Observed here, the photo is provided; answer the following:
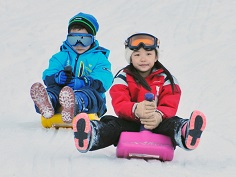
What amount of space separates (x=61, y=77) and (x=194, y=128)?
6.93 ft

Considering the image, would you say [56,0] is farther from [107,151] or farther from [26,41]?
[107,151]

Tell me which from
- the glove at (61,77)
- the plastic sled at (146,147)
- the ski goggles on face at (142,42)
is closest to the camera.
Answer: the plastic sled at (146,147)

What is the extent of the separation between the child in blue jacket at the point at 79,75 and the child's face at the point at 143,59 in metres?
0.87

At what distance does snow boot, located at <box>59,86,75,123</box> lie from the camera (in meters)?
4.60

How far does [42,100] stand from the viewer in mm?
4855

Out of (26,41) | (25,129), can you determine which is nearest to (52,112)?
(25,129)

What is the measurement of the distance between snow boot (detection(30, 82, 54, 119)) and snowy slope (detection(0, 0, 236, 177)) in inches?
6.4

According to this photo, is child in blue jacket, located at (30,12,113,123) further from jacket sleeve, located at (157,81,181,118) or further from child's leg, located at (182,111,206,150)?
child's leg, located at (182,111,206,150)

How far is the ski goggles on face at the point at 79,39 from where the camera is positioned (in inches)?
212

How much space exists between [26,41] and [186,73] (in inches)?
127

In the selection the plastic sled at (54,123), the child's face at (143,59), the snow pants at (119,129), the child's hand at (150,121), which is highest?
the child's face at (143,59)

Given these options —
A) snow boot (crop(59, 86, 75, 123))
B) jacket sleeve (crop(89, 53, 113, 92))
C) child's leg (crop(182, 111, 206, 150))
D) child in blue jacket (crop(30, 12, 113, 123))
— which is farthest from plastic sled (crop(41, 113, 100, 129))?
child's leg (crop(182, 111, 206, 150))

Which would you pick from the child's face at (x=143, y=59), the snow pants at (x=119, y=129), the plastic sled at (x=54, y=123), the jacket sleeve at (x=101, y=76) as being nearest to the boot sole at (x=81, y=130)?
the snow pants at (x=119, y=129)

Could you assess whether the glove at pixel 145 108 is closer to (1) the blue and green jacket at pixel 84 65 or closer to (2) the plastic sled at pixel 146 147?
(2) the plastic sled at pixel 146 147
